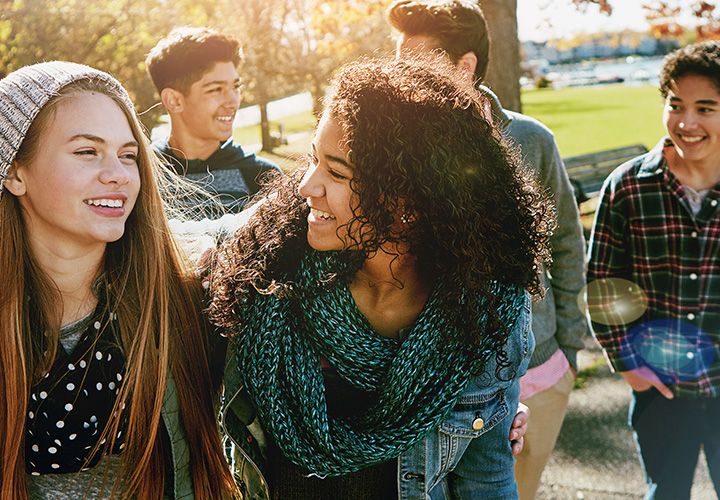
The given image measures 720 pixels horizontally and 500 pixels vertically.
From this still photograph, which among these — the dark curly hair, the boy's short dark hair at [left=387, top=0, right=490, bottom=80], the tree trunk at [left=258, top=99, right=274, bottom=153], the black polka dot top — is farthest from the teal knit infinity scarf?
the tree trunk at [left=258, top=99, right=274, bottom=153]

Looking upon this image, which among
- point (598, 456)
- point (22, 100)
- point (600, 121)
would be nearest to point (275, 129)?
point (600, 121)

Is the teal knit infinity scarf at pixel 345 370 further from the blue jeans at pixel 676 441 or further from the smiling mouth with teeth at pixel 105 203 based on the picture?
the blue jeans at pixel 676 441

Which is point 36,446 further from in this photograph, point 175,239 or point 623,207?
point 623,207

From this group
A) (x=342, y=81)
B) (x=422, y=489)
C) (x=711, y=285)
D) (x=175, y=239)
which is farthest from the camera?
(x=711, y=285)

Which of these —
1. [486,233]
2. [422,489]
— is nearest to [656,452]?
[422,489]

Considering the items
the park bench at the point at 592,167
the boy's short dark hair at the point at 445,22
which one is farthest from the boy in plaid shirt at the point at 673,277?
the park bench at the point at 592,167

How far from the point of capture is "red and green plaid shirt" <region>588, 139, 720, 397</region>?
129 inches

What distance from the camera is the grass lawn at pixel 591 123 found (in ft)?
64.9

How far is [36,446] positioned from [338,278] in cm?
96

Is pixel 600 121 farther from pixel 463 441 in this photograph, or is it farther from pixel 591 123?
pixel 463 441

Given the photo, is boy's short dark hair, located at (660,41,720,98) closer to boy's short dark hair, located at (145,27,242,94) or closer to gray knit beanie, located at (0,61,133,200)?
boy's short dark hair, located at (145,27,242,94)

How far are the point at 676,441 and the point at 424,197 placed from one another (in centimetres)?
203

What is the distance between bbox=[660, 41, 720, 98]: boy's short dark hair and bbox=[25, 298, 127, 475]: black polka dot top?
2.64 m

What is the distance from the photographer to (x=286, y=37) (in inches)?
820
